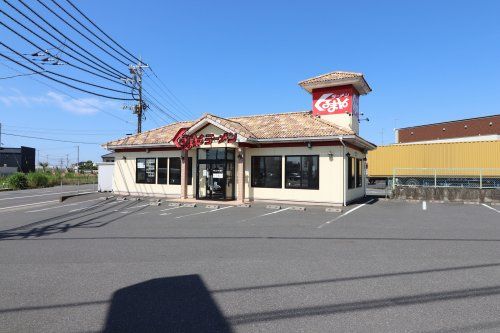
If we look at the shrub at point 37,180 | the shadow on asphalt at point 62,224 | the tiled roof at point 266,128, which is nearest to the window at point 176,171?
the tiled roof at point 266,128

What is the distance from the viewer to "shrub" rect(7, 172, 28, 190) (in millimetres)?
30422

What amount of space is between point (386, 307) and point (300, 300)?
1.04 meters

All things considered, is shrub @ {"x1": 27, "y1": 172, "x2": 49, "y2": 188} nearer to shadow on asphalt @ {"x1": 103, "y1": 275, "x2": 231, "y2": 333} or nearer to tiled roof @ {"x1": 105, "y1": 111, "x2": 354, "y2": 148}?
tiled roof @ {"x1": 105, "y1": 111, "x2": 354, "y2": 148}

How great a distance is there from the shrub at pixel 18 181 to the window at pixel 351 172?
28.9 meters

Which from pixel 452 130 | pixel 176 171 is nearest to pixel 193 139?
pixel 176 171

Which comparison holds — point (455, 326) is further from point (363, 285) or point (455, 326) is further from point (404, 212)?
point (404, 212)

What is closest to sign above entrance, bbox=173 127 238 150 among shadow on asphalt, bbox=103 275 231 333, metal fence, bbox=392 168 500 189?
metal fence, bbox=392 168 500 189

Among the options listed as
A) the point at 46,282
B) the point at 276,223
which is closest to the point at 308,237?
the point at 276,223

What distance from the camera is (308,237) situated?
341 inches

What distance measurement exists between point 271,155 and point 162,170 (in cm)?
688

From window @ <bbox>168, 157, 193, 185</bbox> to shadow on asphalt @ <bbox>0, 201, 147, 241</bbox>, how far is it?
16.6ft

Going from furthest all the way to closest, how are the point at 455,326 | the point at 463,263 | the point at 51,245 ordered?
the point at 51,245
the point at 463,263
the point at 455,326

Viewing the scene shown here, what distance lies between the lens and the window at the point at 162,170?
19844mm

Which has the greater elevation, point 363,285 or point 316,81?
point 316,81
